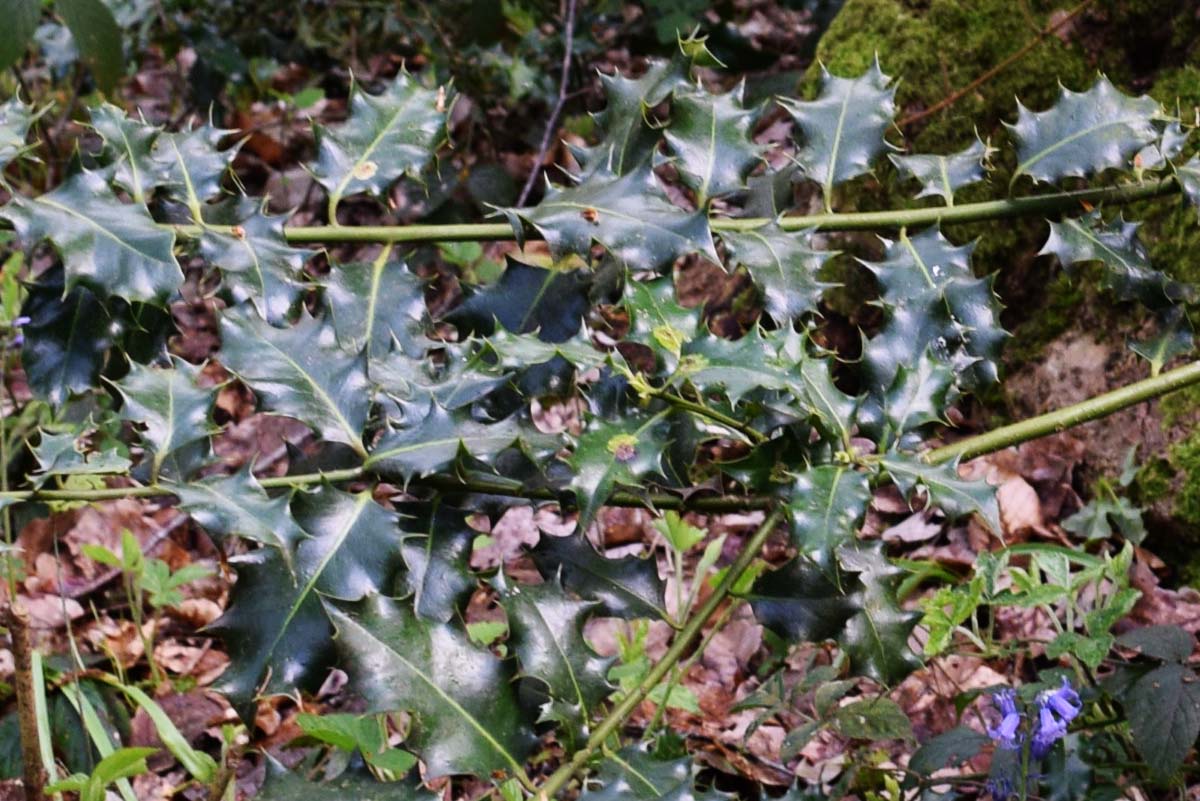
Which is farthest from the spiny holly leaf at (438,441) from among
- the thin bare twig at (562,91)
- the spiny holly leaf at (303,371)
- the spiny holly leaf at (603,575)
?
the thin bare twig at (562,91)

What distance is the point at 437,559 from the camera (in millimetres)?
1118

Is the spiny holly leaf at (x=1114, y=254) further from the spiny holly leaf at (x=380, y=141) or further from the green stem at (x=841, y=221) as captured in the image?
the spiny holly leaf at (x=380, y=141)

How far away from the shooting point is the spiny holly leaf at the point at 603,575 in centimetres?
120

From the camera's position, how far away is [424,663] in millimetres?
1009

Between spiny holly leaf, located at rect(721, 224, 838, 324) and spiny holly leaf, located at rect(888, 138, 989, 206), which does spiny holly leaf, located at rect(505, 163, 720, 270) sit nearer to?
spiny holly leaf, located at rect(721, 224, 838, 324)

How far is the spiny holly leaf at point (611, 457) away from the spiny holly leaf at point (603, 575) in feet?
0.50

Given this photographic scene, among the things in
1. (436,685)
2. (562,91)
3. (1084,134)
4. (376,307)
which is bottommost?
(562,91)

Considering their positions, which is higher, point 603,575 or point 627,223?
point 627,223

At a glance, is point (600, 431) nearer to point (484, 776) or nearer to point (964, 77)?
point (484, 776)

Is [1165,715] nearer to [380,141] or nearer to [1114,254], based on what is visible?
[1114,254]

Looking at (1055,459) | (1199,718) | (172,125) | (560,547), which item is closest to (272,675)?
(560,547)

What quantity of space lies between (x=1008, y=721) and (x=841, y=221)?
1.99ft

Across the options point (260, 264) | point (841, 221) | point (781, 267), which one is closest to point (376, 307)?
point (260, 264)

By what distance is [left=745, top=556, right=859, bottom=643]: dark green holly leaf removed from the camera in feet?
3.77
